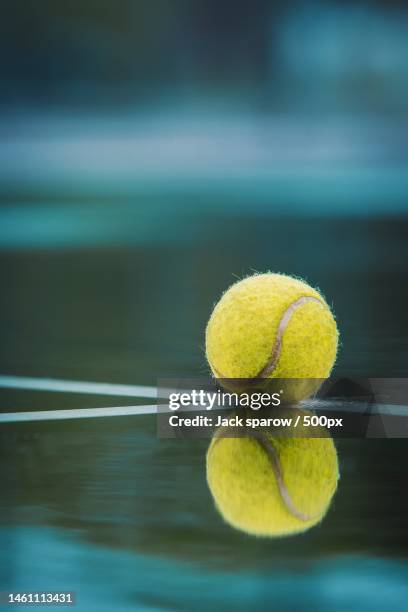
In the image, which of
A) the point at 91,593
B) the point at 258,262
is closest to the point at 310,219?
the point at 258,262

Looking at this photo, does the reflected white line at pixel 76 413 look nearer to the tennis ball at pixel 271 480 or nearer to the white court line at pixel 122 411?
the white court line at pixel 122 411

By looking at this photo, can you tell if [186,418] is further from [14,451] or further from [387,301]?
[387,301]

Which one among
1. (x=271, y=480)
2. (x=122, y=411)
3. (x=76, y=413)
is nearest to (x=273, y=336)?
(x=122, y=411)

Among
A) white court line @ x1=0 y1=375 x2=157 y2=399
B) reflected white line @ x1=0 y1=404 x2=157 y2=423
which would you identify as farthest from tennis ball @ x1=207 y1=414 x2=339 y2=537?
white court line @ x1=0 y1=375 x2=157 y2=399

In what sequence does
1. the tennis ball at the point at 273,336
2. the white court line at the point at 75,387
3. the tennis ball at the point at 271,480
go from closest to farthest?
the tennis ball at the point at 271,480 < the tennis ball at the point at 273,336 < the white court line at the point at 75,387

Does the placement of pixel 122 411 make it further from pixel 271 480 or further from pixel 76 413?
pixel 271 480

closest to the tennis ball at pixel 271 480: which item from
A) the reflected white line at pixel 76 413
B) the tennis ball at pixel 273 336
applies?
the tennis ball at pixel 273 336

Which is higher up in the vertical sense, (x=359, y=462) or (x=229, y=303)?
(x=229, y=303)
